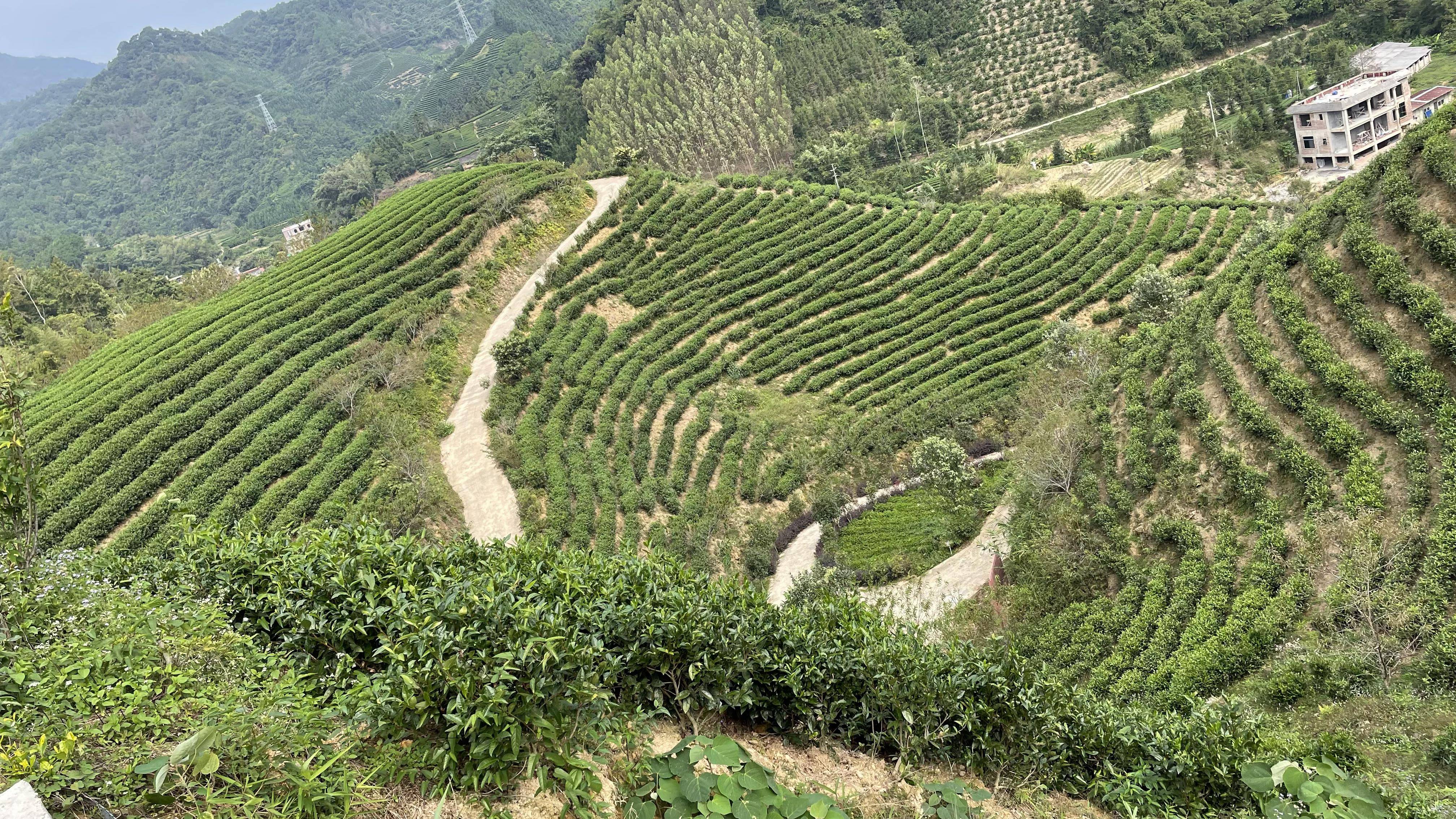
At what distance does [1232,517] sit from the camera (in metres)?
16.4

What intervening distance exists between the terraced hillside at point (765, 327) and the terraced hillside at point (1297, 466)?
11.7m

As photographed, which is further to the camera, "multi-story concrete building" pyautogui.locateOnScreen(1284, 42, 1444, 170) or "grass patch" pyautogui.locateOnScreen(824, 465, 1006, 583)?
"multi-story concrete building" pyautogui.locateOnScreen(1284, 42, 1444, 170)

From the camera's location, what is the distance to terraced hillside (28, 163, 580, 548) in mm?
25703

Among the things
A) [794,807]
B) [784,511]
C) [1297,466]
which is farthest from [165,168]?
[794,807]

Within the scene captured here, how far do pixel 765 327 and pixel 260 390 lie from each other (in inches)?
812

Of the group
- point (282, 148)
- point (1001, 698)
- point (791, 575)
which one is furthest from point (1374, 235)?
point (282, 148)

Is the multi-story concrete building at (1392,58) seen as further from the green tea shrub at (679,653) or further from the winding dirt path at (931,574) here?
the green tea shrub at (679,653)

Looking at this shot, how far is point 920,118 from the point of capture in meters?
76.4

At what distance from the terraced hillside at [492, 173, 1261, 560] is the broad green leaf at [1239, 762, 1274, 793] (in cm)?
1982

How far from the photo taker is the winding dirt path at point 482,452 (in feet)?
87.1

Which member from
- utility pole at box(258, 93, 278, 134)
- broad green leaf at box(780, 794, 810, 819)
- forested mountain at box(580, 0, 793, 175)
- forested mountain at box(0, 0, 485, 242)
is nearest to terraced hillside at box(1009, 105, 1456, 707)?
broad green leaf at box(780, 794, 810, 819)

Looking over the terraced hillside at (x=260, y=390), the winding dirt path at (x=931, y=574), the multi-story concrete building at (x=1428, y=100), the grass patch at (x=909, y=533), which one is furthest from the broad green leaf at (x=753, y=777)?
the multi-story concrete building at (x=1428, y=100)

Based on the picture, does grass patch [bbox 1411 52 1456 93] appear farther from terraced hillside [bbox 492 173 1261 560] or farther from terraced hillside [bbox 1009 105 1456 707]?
terraced hillside [bbox 1009 105 1456 707]

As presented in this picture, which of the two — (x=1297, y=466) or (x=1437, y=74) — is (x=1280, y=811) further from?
(x=1437, y=74)
